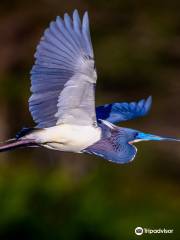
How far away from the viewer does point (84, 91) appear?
12.4 ft

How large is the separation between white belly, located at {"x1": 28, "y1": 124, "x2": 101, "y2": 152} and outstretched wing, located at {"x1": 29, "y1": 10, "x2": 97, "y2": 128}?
1.0 inches

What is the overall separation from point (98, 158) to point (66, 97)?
2687 mm

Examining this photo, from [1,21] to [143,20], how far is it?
114 cm

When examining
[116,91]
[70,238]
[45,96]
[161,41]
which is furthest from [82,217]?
[161,41]

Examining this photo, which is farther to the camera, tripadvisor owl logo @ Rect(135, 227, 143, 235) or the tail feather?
tripadvisor owl logo @ Rect(135, 227, 143, 235)

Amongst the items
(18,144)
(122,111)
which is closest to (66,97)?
(18,144)

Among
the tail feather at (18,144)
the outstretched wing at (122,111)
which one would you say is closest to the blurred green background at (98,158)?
the outstretched wing at (122,111)

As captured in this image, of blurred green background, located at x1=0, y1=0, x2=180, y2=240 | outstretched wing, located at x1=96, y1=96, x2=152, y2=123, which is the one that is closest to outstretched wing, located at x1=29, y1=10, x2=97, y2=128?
outstretched wing, located at x1=96, y1=96, x2=152, y2=123

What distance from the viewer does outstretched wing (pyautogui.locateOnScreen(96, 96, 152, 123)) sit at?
14.4ft

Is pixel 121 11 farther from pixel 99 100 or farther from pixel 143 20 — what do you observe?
pixel 99 100

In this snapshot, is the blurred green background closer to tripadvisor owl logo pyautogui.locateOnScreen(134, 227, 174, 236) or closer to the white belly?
tripadvisor owl logo pyautogui.locateOnScreen(134, 227, 174, 236)

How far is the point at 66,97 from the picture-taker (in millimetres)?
3805

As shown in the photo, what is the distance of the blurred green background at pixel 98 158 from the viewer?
541 cm

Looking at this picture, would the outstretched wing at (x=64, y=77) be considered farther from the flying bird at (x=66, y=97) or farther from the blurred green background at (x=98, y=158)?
the blurred green background at (x=98, y=158)
